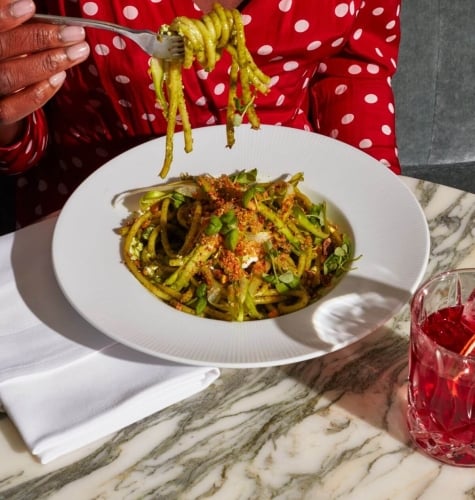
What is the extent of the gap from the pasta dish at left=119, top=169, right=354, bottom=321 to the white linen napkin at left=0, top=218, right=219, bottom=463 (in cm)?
13

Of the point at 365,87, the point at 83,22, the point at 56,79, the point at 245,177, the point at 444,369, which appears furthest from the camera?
the point at 365,87

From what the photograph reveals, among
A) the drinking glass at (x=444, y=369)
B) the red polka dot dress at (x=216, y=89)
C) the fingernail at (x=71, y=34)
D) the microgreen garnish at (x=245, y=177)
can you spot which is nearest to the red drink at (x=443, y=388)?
the drinking glass at (x=444, y=369)

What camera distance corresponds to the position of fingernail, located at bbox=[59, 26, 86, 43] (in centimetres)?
105

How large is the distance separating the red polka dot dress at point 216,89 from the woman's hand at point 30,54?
370 mm

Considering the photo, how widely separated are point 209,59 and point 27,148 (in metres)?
0.58

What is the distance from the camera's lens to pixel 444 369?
877mm

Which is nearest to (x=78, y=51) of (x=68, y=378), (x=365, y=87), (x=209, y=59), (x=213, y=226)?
(x=209, y=59)

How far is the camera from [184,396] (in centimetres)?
103

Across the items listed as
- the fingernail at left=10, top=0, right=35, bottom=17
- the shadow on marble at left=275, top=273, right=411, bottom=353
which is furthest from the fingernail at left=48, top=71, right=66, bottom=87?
the shadow on marble at left=275, top=273, right=411, bottom=353

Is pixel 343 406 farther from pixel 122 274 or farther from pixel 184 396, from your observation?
pixel 122 274

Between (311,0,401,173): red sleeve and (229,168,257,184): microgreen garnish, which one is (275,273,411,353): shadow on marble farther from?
(311,0,401,173): red sleeve

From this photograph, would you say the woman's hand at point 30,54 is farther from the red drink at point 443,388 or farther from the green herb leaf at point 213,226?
the red drink at point 443,388

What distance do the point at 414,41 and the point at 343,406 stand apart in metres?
1.47

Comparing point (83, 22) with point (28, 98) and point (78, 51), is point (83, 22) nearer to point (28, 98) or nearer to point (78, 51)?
point (78, 51)
